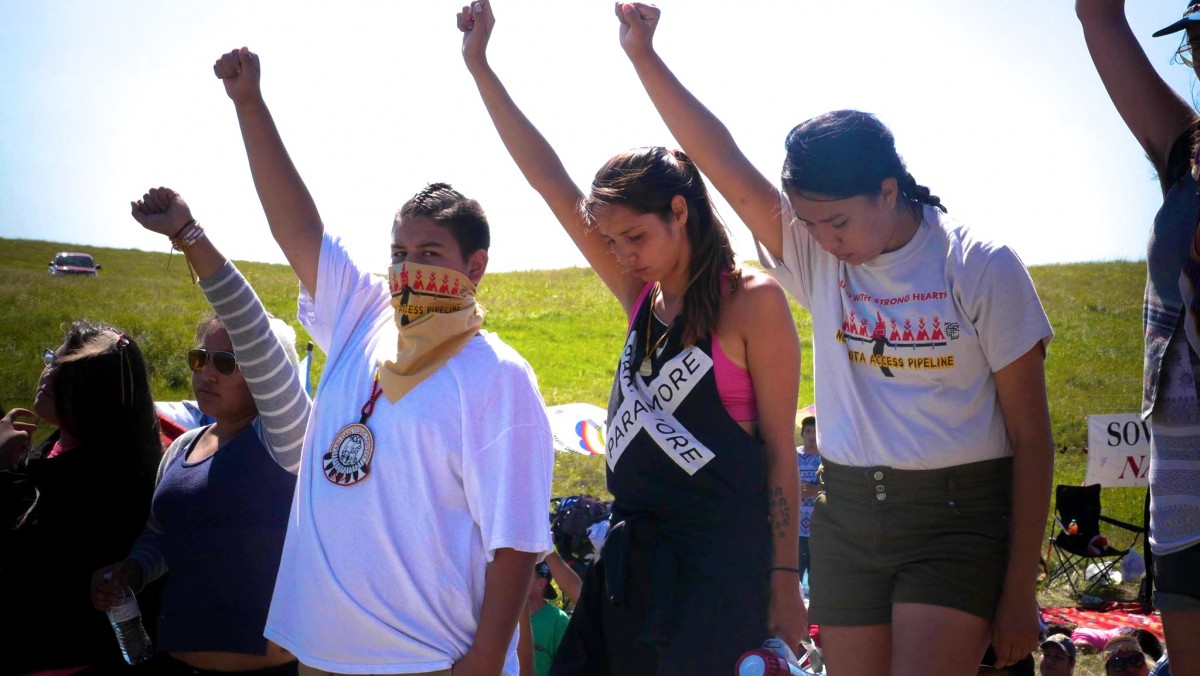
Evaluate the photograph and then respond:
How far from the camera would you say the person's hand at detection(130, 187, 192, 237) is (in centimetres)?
332

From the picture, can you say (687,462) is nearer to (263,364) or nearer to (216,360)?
(263,364)

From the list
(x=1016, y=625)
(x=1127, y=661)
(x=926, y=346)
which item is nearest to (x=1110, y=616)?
(x=1127, y=661)

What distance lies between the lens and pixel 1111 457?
39.2 feet

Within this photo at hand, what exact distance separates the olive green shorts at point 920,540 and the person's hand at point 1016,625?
46mm

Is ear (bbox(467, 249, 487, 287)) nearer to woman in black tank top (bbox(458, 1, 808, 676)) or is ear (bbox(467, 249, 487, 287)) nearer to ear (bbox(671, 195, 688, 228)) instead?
woman in black tank top (bbox(458, 1, 808, 676))

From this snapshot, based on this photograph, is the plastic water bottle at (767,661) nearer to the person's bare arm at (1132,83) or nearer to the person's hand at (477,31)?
the person's bare arm at (1132,83)

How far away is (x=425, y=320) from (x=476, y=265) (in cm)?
31

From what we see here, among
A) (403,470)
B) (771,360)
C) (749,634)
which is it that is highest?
(771,360)

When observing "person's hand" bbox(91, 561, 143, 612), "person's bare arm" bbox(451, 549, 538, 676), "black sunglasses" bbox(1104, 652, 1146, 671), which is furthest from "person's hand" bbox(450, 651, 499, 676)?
"black sunglasses" bbox(1104, 652, 1146, 671)

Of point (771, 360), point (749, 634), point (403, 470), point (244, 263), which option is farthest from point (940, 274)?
point (244, 263)

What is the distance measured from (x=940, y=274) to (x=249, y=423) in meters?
2.39

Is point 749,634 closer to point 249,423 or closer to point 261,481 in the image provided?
point 261,481

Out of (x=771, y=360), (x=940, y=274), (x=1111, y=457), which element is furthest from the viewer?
(x=1111, y=457)

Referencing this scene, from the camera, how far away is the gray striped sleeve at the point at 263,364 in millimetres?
3375
